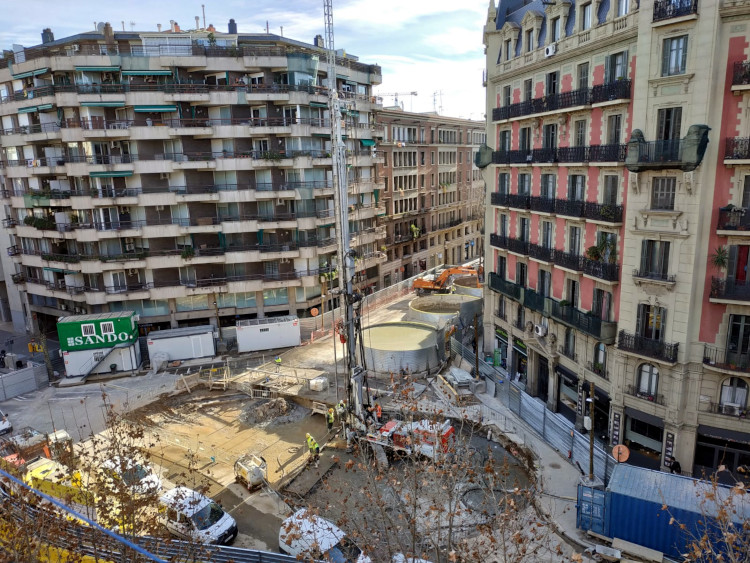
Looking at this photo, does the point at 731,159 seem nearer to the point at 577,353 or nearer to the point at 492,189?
the point at 577,353

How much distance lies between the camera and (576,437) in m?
29.9

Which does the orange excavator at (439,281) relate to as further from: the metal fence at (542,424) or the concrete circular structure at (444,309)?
the metal fence at (542,424)

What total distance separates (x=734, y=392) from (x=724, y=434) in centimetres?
220

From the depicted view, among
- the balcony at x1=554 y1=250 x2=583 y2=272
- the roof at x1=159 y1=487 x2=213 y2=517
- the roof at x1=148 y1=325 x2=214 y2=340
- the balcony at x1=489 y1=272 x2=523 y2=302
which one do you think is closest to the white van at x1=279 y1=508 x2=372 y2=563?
the roof at x1=159 y1=487 x2=213 y2=517

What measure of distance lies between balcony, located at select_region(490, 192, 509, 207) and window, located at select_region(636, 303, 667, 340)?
15043 millimetres

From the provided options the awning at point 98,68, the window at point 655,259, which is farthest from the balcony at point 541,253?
the awning at point 98,68

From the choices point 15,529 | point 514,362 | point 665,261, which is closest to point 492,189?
point 514,362

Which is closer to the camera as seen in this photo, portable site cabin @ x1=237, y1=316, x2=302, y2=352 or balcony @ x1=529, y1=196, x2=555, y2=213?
balcony @ x1=529, y1=196, x2=555, y2=213

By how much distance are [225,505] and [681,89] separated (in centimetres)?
3069

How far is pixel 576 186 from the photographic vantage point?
33.4 meters

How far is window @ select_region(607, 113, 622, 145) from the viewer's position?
1165 inches

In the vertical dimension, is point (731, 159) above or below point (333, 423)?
above

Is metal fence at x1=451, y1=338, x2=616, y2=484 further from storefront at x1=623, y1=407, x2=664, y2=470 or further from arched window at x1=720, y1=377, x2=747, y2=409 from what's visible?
arched window at x1=720, y1=377, x2=747, y2=409

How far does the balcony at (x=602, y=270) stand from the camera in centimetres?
2969
